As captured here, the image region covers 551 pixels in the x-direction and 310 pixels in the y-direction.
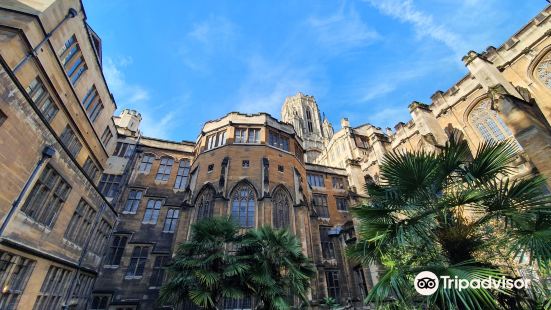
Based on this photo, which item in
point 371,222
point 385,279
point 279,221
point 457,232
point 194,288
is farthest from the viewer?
point 279,221

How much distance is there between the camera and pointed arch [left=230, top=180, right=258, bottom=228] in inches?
690

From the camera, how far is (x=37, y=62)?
37.0 ft

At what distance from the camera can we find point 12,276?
947 cm

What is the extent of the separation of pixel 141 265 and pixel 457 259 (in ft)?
65.2

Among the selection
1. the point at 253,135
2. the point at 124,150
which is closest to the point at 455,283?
the point at 253,135

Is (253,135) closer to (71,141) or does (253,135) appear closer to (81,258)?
(71,141)

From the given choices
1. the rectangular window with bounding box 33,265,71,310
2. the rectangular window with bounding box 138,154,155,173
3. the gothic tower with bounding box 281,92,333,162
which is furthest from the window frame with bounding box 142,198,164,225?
the gothic tower with bounding box 281,92,333,162

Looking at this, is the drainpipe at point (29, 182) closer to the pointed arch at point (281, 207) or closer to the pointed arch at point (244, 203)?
the pointed arch at point (244, 203)

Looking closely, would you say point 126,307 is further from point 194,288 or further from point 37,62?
point 37,62

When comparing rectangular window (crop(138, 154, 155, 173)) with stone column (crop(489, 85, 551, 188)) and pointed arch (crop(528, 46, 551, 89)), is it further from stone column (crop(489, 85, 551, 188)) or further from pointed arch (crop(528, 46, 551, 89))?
pointed arch (crop(528, 46, 551, 89))

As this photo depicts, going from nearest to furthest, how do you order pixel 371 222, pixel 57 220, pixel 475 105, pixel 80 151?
pixel 371 222, pixel 57 220, pixel 80 151, pixel 475 105

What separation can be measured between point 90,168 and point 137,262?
770cm

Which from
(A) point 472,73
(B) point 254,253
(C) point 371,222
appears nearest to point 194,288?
(B) point 254,253

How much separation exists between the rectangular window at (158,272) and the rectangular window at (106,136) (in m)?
10.3
